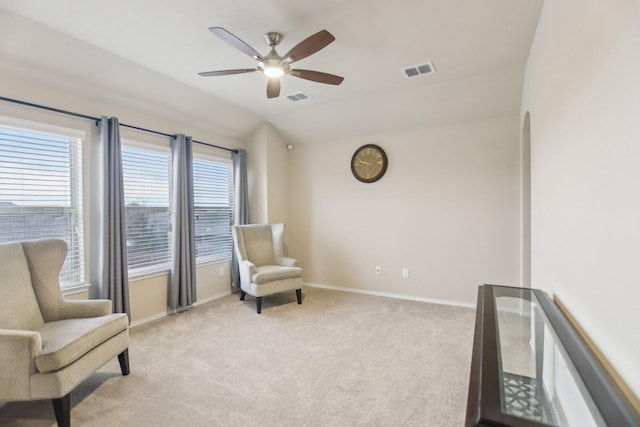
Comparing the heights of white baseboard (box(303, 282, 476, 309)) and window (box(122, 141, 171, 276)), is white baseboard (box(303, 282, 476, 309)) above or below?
below

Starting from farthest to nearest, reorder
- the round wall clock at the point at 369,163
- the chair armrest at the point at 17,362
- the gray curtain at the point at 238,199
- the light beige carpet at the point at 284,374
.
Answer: the gray curtain at the point at 238,199 < the round wall clock at the point at 369,163 < the light beige carpet at the point at 284,374 < the chair armrest at the point at 17,362

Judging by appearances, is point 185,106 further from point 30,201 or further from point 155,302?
point 155,302

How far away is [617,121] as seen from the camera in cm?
92

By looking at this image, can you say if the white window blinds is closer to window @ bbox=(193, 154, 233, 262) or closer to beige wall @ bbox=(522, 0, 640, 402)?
window @ bbox=(193, 154, 233, 262)

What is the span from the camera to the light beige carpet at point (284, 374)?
1854 mm

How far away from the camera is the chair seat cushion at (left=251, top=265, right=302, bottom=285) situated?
3.69m

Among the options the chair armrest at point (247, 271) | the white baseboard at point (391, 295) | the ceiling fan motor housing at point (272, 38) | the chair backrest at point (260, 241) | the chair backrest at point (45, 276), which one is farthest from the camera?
the chair backrest at point (260, 241)

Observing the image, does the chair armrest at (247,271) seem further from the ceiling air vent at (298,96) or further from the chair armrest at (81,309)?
the ceiling air vent at (298,96)

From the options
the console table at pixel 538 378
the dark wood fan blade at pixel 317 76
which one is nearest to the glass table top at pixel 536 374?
the console table at pixel 538 378

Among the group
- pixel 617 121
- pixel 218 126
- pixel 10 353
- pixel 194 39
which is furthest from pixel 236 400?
pixel 218 126

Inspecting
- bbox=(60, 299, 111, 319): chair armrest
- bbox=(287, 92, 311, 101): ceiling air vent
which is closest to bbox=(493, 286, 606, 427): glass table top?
bbox=(60, 299, 111, 319): chair armrest

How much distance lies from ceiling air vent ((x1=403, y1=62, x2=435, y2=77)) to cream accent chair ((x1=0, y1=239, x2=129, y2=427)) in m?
3.39

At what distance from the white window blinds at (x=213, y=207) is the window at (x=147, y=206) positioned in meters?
0.48

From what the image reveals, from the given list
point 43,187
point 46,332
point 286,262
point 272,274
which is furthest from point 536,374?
point 43,187
